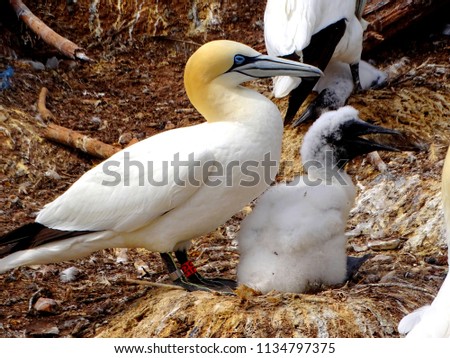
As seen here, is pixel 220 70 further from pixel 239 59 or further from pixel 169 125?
pixel 169 125

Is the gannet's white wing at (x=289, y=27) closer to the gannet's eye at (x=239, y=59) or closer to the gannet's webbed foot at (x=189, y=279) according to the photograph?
the gannet's eye at (x=239, y=59)

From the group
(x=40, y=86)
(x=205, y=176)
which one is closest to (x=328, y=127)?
(x=205, y=176)

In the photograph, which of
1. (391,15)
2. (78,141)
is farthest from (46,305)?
(391,15)

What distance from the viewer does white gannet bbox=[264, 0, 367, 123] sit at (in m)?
7.23

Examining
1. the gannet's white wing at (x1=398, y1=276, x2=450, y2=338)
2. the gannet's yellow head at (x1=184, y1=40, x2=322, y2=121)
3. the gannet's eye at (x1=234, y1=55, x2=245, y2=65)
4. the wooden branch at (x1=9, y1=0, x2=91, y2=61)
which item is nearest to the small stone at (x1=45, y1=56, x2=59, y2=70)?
the wooden branch at (x1=9, y1=0, x2=91, y2=61)

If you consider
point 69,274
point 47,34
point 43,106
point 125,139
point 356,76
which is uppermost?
point 47,34

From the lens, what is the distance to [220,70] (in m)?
5.70

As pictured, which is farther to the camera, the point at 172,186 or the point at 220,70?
the point at 220,70

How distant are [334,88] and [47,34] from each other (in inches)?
98.8

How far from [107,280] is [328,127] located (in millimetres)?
1546

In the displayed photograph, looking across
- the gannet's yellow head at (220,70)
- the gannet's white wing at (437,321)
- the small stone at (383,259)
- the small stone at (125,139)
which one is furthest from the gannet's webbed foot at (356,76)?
the gannet's white wing at (437,321)

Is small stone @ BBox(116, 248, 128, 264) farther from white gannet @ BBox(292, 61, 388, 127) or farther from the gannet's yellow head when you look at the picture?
white gannet @ BBox(292, 61, 388, 127)

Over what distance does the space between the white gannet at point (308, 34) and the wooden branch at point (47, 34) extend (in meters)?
1.69

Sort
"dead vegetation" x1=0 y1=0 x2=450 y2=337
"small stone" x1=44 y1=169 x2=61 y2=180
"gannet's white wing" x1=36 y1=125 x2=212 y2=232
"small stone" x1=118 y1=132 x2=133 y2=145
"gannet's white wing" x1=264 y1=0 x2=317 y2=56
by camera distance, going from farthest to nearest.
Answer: "small stone" x1=118 y1=132 x2=133 y2=145
"small stone" x1=44 y1=169 x2=61 y2=180
"gannet's white wing" x1=264 y1=0 x2=317 y2=56
"gannet's white wing" x1=36 y1=125 x2=212 y2=232
"dead vegetation" x1=0 y1=0 x2=450 y2=337
